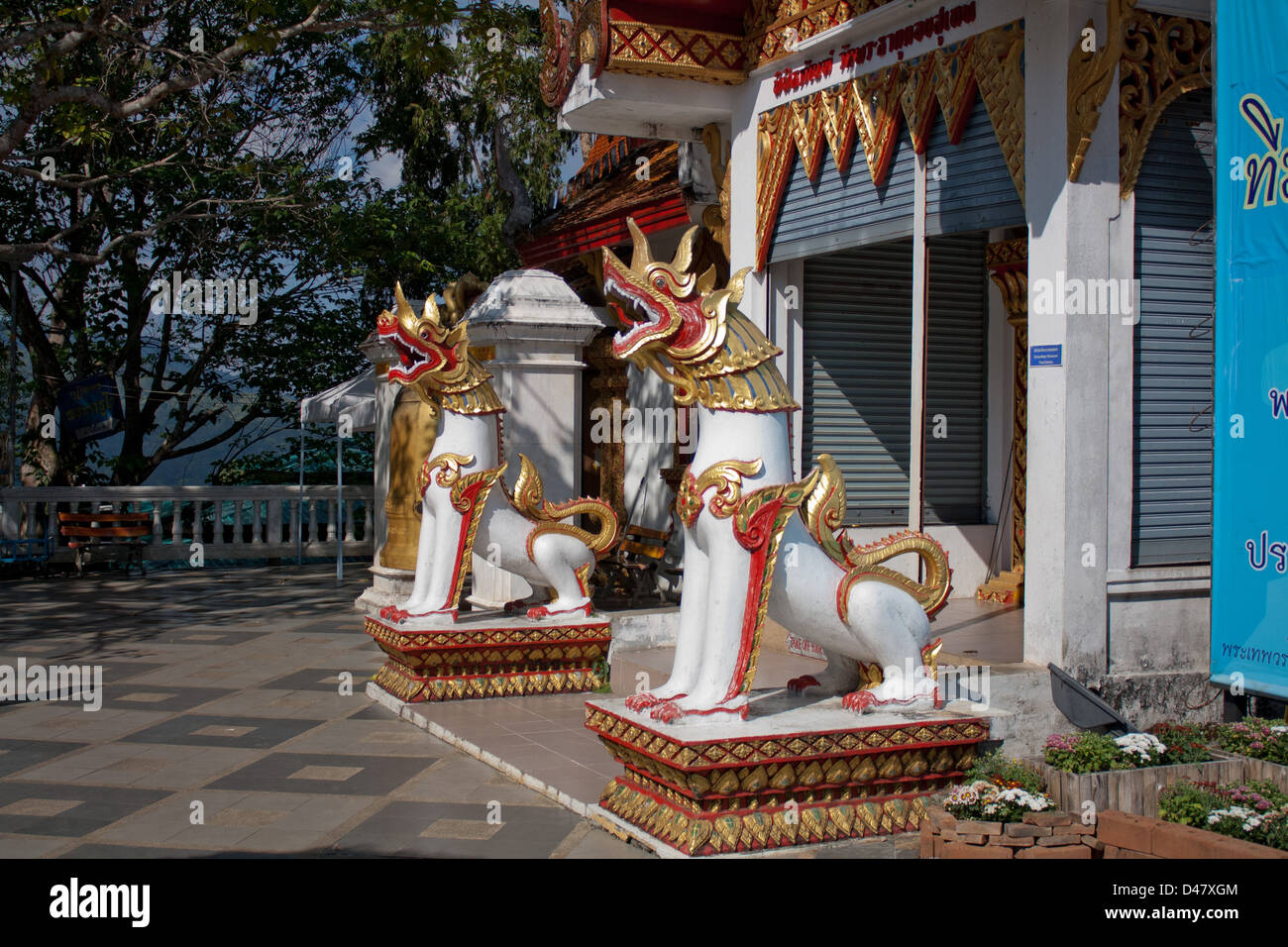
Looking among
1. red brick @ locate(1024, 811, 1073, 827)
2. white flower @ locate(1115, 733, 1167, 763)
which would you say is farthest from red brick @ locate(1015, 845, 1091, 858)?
white flower @ locate(1115, 733, 1167, 763)

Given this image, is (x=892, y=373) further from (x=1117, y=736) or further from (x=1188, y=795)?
(x=1188, y=795)

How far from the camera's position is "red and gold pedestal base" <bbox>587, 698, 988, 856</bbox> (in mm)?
4754

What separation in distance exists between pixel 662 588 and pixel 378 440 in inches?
133

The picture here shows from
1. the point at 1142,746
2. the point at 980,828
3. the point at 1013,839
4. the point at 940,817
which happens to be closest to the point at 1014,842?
the point at 1013,839

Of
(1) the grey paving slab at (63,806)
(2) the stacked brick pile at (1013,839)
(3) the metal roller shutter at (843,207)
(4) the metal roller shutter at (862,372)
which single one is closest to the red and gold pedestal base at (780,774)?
(2) the stacked brick pile at (1013,839)

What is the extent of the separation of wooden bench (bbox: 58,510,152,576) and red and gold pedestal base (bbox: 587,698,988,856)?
11056 mm

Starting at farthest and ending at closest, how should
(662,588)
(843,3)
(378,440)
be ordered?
(378,440) → (662,588) → (843,3)

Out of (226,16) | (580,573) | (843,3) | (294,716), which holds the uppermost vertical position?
(226,16)

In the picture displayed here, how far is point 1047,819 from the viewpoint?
472 centimetres

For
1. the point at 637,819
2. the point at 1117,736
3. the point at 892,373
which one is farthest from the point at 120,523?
the point at 1117,736

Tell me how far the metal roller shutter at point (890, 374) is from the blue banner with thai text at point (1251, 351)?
11.6 feet

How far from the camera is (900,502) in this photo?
8688 millimetres

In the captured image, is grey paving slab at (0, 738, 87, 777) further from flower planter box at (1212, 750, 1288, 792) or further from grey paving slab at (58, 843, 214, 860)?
flower planter box at (1212, 750, 1288, 792)

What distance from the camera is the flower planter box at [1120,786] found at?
5113 millimetres
